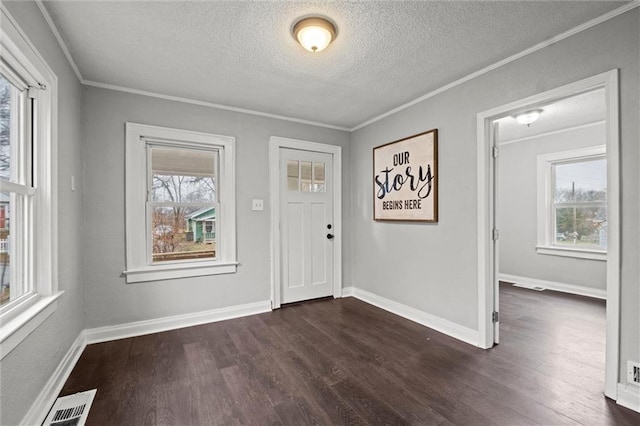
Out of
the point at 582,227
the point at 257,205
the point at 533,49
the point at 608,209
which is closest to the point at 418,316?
the point at 608,209

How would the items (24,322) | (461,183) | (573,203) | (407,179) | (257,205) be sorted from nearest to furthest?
1. (24,322)
2. (461,183)
3. (407,179)
4. (257,205)
5. (573,203)

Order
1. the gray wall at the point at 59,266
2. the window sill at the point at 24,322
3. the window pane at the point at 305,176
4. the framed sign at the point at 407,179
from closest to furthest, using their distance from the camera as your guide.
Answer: the window sill at the point at 24,322 < the gray wall at the point at 59,266 < the framed sign at the point at 407,179 < the window pane at the point at 305,176

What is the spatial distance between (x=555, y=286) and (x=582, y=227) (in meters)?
0.99


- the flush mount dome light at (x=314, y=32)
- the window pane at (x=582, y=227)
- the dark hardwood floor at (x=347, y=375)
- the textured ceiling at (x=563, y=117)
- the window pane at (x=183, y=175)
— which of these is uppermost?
the textured ceiling at (x=563, y=117)

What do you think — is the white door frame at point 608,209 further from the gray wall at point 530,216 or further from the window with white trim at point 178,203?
the window with white trim at point 178,203

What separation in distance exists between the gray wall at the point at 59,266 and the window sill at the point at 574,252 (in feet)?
19.8

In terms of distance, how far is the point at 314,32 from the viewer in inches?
75.3

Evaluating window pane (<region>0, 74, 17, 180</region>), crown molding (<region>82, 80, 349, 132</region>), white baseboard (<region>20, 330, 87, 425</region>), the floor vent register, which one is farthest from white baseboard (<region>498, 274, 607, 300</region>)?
window pane (<region>0, 74, 17, 180</region>)

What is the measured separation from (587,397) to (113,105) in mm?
4479

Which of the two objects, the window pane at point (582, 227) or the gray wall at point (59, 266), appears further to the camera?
the window pane at point (582, 227)

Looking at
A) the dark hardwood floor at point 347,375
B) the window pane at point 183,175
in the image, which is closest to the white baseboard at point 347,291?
the dark hardwood floor at point 347,375

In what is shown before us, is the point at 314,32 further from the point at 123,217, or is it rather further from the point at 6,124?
the point at 123,217

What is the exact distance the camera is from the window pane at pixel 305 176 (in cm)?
393

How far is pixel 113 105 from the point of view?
285 cm
